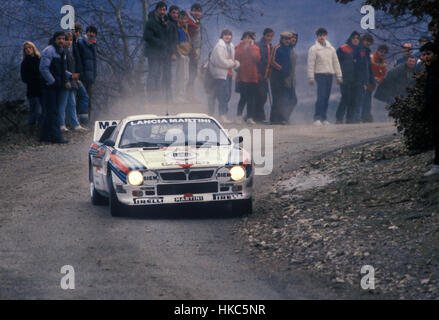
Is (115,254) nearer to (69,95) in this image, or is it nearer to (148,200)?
(148,200)

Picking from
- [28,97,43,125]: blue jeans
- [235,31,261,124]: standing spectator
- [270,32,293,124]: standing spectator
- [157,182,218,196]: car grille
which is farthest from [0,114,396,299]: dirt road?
[270,32,293,124]: standing spectator

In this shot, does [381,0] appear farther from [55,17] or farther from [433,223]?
[55,17]

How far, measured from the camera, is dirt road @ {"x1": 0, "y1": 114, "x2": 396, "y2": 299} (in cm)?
733

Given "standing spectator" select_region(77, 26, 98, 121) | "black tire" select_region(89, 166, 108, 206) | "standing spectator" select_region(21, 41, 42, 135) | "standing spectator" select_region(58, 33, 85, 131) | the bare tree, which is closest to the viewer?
"black tire" select_region(89, 166, 108, 206)

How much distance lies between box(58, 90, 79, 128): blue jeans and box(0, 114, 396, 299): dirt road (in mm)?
4565

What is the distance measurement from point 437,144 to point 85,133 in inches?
477

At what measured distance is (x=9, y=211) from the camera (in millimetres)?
11781

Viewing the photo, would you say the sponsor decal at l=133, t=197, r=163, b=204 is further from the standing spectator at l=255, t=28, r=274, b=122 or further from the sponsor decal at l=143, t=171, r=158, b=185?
the standing spectator at l=255, t=28, r=274, b=122

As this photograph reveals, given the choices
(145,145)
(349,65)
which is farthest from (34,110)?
(145,145)

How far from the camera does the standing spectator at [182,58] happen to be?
21719mm

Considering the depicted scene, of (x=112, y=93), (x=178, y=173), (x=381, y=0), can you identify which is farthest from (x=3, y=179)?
(x=112, y=93)

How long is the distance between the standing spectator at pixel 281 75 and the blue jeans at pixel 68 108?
570cm

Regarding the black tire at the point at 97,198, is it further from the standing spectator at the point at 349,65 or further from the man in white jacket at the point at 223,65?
the standing spectator at the point at 349,65

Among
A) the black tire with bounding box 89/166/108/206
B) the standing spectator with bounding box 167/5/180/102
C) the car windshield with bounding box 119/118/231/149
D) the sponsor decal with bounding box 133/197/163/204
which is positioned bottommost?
the black tire with bounding box 89/166/108/206
